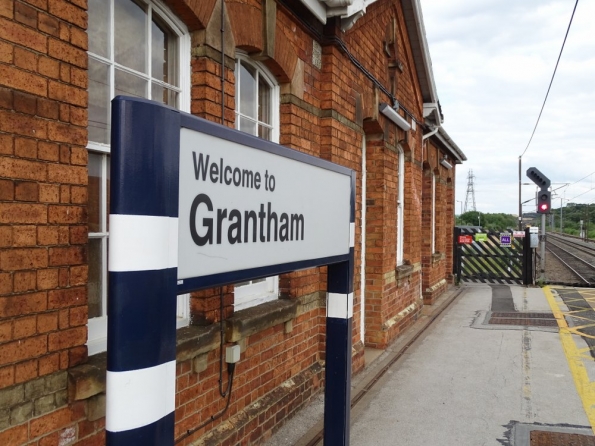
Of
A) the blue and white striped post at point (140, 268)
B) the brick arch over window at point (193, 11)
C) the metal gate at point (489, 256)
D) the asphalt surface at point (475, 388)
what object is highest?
the brick arch over window at point (193, 11)

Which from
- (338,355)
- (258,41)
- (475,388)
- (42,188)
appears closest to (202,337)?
(338,355)

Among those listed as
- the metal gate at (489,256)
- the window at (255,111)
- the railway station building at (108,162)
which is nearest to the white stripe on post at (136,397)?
the railway station building at (108,162)

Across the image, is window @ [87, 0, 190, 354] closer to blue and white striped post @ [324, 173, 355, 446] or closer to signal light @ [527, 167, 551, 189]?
blue and white striped post @ [324, 173, 355, 446]

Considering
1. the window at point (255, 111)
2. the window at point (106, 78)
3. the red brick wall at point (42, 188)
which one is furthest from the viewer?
the window at point (255, 111)

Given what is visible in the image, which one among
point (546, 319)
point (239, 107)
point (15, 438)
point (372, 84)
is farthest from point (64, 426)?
point (546, 319)

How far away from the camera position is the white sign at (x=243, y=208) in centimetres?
149

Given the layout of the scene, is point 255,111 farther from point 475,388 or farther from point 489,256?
point 489,256

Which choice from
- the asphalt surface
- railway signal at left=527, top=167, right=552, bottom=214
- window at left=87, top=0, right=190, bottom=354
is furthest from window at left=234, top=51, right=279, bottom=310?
railway signal at left=527, top=167, right=552, bottom=214

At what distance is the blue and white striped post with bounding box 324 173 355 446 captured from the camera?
8.78 ft

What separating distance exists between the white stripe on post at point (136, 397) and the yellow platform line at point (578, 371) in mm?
4611

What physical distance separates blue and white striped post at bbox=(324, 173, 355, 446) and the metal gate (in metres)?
13.5

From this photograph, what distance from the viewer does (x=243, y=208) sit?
5.68 ft

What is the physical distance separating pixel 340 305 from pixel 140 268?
5.24 ft

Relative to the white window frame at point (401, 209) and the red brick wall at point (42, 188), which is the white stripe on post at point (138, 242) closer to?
the red brick wall at point (42, 188)
